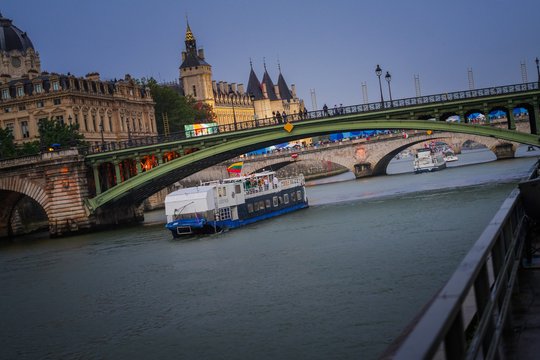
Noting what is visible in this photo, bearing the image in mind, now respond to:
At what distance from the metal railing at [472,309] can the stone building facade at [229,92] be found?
87.1 m

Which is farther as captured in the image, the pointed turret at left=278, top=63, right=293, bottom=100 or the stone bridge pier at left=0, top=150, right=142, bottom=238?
the pointed turret at left=278, top=63, right=293, bottom=100

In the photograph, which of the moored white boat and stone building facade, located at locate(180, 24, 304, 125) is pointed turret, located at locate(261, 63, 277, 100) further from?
the moored white boat

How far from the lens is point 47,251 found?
3959 cm

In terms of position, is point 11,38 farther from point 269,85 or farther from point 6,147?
point 269,85

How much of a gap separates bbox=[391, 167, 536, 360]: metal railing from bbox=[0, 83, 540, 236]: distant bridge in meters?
35.4

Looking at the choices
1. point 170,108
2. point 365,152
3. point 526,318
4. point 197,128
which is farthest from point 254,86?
point 526,318

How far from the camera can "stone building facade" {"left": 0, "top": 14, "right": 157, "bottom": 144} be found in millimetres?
70375

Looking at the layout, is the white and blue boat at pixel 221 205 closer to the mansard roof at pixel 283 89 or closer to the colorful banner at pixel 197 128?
the colorful banner at pixel 197 128

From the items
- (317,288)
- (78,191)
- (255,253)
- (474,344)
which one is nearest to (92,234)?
(78,191)

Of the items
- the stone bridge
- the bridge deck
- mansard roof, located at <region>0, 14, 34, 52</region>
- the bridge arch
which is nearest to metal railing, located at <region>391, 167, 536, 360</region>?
the bridge deck

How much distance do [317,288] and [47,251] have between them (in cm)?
2261

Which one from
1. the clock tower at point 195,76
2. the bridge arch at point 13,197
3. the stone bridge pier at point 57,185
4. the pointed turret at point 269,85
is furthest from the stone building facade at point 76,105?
the pointed turret at point 269,85

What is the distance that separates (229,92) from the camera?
137 m

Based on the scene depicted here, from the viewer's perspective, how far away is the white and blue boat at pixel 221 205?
4053cm
